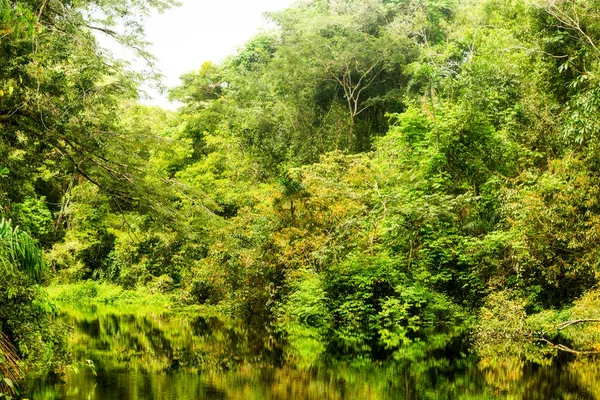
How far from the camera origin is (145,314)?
2045 cm

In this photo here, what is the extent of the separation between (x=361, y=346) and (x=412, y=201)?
214 inches

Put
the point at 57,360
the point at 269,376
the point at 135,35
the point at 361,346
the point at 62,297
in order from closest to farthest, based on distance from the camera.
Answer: the point at 57,360 → the point at 269,376 → the point at 135,35 → the point at 361,346 → the point at 62,297

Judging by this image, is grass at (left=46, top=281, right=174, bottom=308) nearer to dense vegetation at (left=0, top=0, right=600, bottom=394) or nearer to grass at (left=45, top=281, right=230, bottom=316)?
grass at (left=45, top=281, right=230, bottom=316)

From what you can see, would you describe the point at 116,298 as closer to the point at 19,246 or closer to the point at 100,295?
the point at 100,295

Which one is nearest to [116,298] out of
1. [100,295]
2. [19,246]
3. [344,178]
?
[100,295]

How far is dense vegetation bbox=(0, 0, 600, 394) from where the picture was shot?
34.6ft

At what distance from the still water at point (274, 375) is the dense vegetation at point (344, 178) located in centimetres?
73

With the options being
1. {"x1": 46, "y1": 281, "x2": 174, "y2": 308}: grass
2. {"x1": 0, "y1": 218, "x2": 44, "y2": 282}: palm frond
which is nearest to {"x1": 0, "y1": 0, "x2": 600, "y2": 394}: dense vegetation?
{"x1": 0, "y1": 218, "x2": 44, "y2": 282}: palm frond

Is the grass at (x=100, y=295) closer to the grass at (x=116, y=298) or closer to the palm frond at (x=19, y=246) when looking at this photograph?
the grass at (x=116, y=298)

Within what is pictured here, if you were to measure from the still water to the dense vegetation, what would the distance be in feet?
2.39

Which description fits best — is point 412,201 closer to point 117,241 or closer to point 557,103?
point 557,103

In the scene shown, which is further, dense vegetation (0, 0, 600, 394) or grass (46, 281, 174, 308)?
grass (46, 281, 174, 308)

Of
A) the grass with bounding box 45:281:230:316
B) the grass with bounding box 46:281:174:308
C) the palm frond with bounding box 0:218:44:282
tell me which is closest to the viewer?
the palm frond with bounding box 0:218:44:282

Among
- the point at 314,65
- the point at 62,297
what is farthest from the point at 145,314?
the point at 314,65
